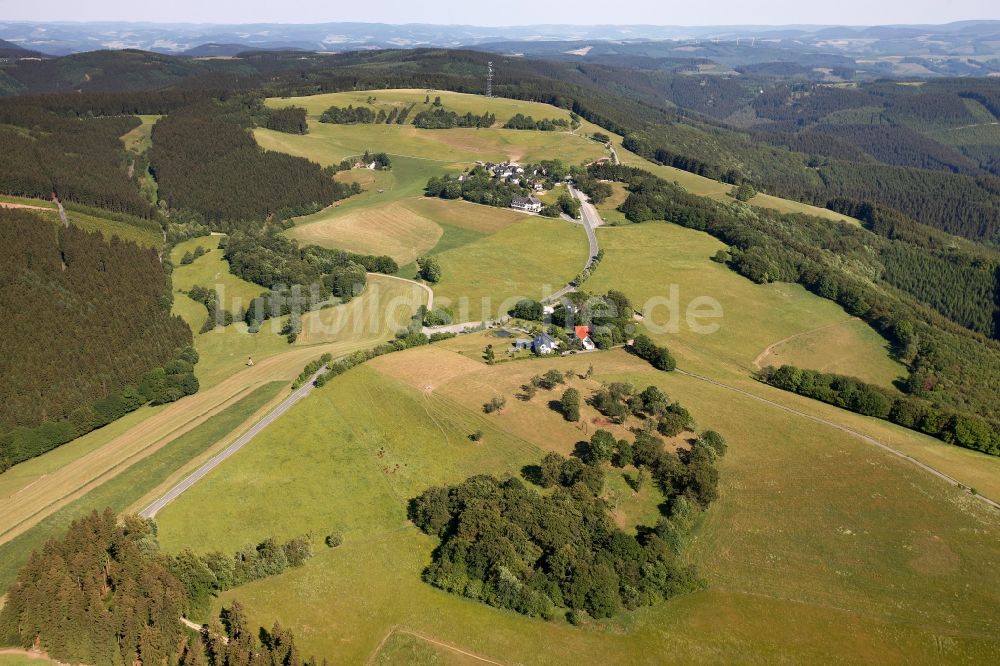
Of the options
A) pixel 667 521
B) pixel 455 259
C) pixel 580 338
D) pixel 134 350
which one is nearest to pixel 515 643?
pixel 667 521

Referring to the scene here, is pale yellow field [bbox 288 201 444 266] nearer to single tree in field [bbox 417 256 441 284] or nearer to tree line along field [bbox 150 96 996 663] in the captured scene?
single tree in field [bbox 417 256 441 284]

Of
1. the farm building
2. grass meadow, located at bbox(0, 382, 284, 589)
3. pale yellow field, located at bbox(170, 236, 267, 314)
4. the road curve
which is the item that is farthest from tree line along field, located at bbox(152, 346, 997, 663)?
pale yellow field, located at bbox(170, 236, 267, 314)

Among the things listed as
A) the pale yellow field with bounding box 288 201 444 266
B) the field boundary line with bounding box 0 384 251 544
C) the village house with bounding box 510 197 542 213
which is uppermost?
the village house with bounding box 510 197 542 213

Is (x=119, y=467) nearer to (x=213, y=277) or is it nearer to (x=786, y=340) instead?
(x=213, y=277)

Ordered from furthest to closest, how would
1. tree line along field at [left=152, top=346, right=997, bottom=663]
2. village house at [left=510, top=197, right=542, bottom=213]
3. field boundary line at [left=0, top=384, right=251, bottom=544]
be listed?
village house at [left=510, top=197, right=542, bottom=213], field boundary line at [left=0, top=384, right=251, bottom=544], tree line along field at [left=152, top=346, right=997, bottom=663]

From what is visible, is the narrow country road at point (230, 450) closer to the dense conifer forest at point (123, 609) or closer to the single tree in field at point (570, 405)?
the dense conifer forest at point (123, 609)

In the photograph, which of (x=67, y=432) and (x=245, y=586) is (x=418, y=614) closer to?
(x=245, y=586)

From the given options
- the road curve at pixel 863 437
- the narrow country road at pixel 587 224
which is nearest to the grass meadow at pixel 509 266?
the narrow country road at pixel 587 224
